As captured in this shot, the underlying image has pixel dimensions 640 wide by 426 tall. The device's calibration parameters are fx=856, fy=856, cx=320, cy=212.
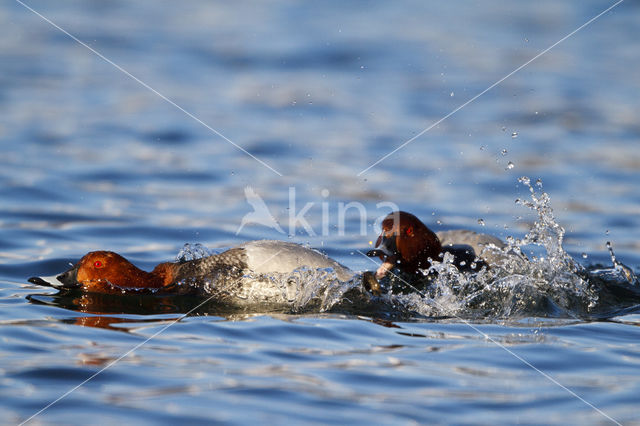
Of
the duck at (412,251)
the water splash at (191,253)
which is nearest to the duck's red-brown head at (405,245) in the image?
the duck at (412,251)

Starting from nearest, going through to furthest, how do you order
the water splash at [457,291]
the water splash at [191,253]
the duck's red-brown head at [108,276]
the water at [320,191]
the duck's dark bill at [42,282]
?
the water at [320,191]
the water splash at [457,291]
the duck's red-brown head at [108,276]
the duck's dark bill at [42,282]
the water splash at [191,253]

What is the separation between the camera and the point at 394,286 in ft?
23.6

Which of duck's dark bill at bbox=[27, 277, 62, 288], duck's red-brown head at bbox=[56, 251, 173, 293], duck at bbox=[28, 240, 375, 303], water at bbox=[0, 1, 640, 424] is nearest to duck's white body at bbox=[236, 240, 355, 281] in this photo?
duck at bbox=[28, 240, 375, 303]

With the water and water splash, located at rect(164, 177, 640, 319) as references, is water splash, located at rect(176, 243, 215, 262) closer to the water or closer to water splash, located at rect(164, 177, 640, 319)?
water splash, located at rect(164, 177, 640, 319)

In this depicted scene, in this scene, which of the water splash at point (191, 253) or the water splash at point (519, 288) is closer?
the water splash at point (519, 288)

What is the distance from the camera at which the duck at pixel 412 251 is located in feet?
24.6

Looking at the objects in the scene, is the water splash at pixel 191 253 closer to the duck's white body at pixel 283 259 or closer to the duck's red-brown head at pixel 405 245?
the duck's white body at pixel 283 259

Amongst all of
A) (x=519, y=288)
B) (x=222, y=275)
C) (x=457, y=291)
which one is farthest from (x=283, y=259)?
(x=519, y=288)

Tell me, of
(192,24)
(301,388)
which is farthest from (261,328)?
(192,24)

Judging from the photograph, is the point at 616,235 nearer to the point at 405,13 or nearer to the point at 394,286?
the point at 394,286

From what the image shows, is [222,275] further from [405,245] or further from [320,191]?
[320,191]

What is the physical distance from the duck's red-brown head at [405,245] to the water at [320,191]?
16.4 inches

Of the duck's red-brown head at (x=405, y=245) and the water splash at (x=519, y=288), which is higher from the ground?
the duck's red-brown head at (x=405, y=245)

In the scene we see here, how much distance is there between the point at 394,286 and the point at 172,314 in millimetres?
1937
